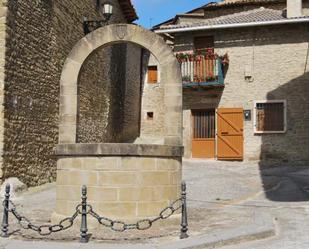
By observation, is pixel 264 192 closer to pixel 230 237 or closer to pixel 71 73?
pixel 230 237

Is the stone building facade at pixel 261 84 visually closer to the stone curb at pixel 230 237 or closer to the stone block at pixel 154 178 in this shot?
the stone curb at pixel 230 237

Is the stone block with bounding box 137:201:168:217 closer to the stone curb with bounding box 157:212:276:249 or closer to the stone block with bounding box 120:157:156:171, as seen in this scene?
the stone block with bounding box 120:157:156:171

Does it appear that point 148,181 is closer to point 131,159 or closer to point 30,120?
point 131,159

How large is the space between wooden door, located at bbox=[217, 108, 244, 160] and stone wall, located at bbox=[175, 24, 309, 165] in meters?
0.24

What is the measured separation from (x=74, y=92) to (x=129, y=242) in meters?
3.09

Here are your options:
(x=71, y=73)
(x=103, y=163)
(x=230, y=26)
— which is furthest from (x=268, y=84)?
(x=103, y=163)

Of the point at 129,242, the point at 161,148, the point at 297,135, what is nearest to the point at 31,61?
the point at 161,148

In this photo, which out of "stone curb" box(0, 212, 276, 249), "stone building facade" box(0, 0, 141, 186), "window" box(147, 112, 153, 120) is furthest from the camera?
"window" box(147, 112, 153, 120)

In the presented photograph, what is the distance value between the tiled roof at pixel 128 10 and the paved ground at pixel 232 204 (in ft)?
31.6

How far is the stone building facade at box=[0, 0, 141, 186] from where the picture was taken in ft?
37.0

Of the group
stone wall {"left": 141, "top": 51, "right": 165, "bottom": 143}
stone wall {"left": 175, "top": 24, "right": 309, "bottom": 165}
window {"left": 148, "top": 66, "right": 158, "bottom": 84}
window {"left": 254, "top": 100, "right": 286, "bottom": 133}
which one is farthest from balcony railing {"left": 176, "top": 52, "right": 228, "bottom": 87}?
window {"left": 148, "top": 66, "right": 158, "bottom": 84}

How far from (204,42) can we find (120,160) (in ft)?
45.1

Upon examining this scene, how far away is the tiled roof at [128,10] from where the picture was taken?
23128 mm

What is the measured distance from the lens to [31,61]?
12.7m
